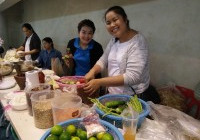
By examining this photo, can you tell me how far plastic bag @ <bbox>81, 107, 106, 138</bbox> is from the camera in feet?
2.96

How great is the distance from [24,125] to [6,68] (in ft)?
4.56

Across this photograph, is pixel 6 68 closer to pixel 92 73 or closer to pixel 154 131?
pixel 92 73

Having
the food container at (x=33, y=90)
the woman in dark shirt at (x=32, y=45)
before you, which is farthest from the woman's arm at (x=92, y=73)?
the woman in dark shirt at (x=32, y=45)

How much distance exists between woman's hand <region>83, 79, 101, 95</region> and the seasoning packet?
0.30 m

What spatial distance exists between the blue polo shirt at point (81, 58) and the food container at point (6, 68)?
0.78 metres

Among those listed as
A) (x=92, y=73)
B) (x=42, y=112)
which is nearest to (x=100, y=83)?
(x=92, y=73)

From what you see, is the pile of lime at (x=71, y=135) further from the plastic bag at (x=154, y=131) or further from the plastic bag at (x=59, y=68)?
the plastic bag at (x=59, y=68)

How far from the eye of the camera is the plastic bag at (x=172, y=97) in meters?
2.04

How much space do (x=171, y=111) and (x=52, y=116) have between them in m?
0.85

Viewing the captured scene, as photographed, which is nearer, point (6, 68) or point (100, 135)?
point (100, 135)

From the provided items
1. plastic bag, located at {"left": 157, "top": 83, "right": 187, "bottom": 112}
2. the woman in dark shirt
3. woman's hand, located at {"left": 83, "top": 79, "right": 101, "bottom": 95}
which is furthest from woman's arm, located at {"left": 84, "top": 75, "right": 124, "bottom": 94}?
the woman in dark shirt

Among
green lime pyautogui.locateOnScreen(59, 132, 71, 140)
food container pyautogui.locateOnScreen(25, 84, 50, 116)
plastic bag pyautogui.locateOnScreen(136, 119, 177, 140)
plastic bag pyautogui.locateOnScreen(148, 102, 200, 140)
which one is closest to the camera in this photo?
green lime pyautogui.locateOnScreen(59, 132, 71, 140)

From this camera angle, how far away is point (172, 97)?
2.10 meters

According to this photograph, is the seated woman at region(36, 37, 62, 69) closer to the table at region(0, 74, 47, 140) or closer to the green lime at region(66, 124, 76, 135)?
the table at region(0, 74, 47, 140)
